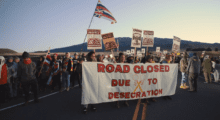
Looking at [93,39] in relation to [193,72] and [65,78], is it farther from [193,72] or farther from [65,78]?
[193,72]

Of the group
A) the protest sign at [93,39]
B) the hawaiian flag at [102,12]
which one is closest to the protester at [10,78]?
the protest sign at [93,39]

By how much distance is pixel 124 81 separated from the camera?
4852mm

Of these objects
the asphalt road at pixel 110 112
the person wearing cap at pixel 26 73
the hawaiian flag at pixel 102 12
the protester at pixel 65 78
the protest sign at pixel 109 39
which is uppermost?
the hawaiian flag at pixel 102 12

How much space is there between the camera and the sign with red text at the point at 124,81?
14.3 ft

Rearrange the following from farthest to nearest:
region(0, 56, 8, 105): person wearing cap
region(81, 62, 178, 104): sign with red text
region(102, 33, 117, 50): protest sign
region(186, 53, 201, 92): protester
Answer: region(102, 33, 117, 50): protest sign
region(186, 53, 201, 92): protester
region(0, 56, 8, 105): person wearing cap
region(81, 62, 178, 104): sign with red text

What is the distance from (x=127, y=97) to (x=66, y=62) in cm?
466

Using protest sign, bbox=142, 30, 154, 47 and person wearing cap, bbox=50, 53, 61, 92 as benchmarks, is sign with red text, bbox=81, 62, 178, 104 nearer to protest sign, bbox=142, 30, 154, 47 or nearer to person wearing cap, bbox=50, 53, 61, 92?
protest sign, bbox=142, 30, 154, 47

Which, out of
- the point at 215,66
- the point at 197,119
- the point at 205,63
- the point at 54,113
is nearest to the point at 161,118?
the point at 197,119

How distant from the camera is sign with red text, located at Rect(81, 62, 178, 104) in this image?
4352 millimetres

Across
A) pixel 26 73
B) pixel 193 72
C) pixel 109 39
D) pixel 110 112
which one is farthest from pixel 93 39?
pixel 193 72

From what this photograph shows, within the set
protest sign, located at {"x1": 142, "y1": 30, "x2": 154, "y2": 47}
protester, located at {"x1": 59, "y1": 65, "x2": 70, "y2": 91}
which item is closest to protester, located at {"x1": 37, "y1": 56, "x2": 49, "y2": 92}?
protester, located at {"x1": 59, "y1": 65, "x2": 70, "y2": 91}

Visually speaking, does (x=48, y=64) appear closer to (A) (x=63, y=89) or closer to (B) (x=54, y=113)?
(A) (x=63, y=89)

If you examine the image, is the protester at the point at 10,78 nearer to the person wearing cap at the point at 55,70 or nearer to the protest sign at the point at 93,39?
the person wearing cap at the point at 55,70

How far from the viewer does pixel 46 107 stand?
4660mm
